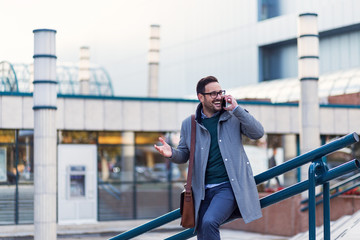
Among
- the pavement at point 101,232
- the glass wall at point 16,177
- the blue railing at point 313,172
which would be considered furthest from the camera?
the glass wall at point 16,177

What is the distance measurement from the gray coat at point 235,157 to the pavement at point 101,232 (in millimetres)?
11257

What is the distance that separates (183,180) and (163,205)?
1065mm

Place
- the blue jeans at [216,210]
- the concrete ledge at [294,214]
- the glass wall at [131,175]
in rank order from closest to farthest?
the blue jeans at [216,210] → the concrete ledge at [294,214] → the glass wall at [131,175]

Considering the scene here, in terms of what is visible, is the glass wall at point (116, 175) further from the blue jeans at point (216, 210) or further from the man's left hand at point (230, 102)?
the man's left hand at point (230, 102)

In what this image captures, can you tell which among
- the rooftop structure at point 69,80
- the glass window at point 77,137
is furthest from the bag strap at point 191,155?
the rooftop structure at point 69,80

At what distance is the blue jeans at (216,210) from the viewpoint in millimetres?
4723

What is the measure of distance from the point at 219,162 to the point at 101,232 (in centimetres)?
1456

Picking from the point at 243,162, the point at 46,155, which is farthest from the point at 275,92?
the point at 243,162

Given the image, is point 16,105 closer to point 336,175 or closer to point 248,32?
point 336,175

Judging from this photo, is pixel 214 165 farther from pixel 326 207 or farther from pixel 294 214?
pixel 294 214

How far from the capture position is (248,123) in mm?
4840

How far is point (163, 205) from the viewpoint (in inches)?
867

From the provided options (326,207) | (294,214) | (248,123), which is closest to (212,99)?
(248,123)

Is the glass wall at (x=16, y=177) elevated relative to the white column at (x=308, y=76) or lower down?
lower down
